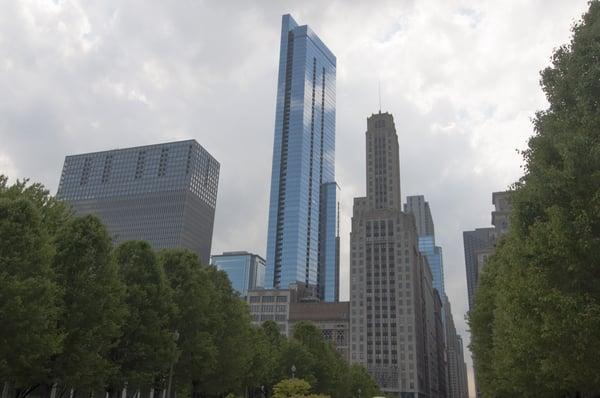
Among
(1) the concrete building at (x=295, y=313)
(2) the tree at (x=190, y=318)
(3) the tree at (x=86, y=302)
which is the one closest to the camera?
(3) the tree at (x=86, y=302)

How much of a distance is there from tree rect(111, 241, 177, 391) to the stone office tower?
142683 mm

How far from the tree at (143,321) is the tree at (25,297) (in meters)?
6.41

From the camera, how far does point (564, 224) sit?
15.6 metres

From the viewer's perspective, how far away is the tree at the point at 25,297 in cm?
2041

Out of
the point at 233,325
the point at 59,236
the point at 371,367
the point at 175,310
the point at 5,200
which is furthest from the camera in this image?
the point at 371,367

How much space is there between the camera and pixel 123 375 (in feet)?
97.9

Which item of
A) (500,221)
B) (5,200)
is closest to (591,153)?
(5,200)

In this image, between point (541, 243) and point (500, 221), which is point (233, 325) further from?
point (500, 221)

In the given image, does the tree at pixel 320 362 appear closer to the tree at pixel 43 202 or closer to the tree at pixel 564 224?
the tree at pixel 43 202

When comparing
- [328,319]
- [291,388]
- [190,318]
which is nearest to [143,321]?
[190,318]

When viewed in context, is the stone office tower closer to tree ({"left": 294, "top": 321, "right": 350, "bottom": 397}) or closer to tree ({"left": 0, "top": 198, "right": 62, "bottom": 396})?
tree ({"left": 294, "top": 321, "right": 350, "bottom": 397})

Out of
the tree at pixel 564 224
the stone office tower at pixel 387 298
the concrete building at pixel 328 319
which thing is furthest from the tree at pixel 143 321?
the concrete building at pixel 328 319

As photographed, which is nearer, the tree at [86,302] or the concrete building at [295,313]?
the tree at [86,302]

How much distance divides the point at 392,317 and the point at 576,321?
162 m
